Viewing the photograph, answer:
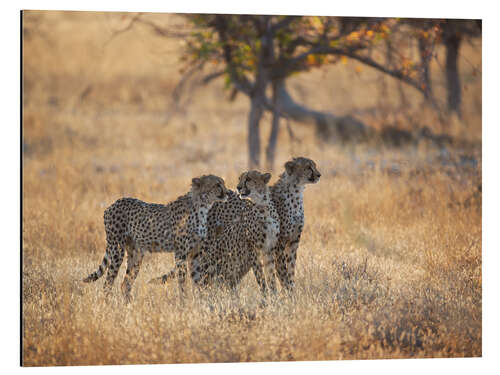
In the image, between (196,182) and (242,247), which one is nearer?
(196,182)

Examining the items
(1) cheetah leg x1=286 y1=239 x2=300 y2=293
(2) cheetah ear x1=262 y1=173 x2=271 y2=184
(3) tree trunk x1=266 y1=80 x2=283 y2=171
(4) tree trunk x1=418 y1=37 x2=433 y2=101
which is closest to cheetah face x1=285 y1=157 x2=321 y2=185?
(2) cheetah ear x1=262 y1=173 x2=271 y2=184

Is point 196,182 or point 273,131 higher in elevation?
point 273,131

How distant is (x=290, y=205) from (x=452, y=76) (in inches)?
310

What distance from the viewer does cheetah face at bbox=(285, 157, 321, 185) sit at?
4.71 m

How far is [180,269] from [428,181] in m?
3.80

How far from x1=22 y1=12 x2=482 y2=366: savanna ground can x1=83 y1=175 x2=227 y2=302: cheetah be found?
19cm

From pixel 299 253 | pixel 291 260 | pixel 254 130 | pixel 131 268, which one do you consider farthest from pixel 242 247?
pixel 254 130

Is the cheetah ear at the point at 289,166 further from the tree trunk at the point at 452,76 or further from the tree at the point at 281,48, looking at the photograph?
the tree trunk at the point at 452,76

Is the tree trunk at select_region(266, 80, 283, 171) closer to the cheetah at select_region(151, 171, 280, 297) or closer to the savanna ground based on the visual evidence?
the savanna ground

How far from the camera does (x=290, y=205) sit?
4.75 meters

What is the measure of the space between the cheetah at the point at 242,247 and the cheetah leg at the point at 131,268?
0.23 metres

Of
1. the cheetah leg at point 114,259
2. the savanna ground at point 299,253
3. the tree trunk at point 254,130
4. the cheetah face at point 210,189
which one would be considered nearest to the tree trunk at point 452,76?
the savanna ground at point 299,253

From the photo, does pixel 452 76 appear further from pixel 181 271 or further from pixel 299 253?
pixel 181 271

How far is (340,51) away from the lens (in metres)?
7.27
